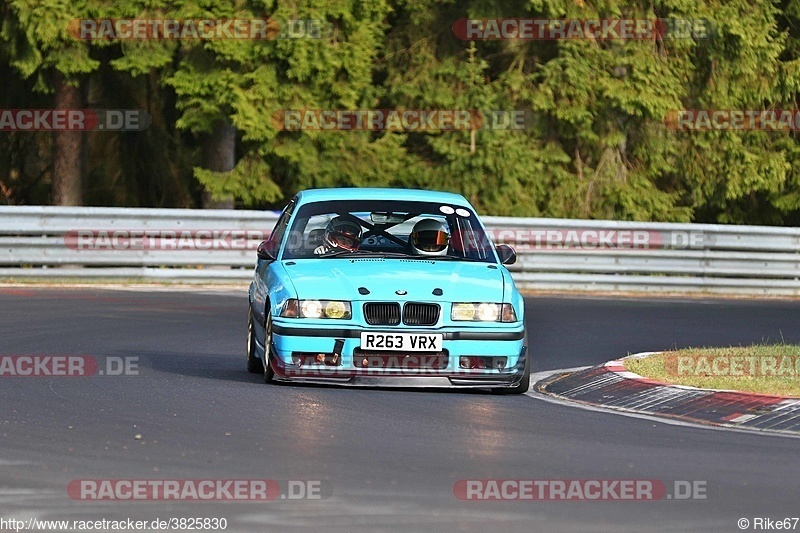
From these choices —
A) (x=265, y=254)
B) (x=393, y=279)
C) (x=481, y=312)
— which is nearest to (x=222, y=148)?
(x=265, y=254)

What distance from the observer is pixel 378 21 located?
27875 millimetres

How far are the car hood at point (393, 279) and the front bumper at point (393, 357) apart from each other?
9.3 inches

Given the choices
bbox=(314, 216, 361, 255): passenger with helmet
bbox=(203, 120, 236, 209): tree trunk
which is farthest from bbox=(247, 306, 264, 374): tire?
bbox=(203, 120, 236, 209): tree trunk

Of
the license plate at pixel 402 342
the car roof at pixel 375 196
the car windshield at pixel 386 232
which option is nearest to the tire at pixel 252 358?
the car windshield at pixel 386 232

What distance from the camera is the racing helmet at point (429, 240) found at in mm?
13086

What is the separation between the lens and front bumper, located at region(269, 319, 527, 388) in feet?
38.9

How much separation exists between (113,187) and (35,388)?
19.0 metres

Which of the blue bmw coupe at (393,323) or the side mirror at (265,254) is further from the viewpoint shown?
the side mirror at (265,254)

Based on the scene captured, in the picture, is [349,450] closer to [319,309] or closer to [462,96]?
[319,309]

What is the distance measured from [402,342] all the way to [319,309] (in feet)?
2.03

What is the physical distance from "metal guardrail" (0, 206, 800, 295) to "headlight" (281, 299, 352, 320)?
11524mm

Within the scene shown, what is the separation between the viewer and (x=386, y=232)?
44.4ft

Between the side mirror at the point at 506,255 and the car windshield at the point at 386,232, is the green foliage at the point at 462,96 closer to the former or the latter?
the car windshield at the point at 386,232

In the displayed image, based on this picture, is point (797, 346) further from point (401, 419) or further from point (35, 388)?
point (35, 388)
